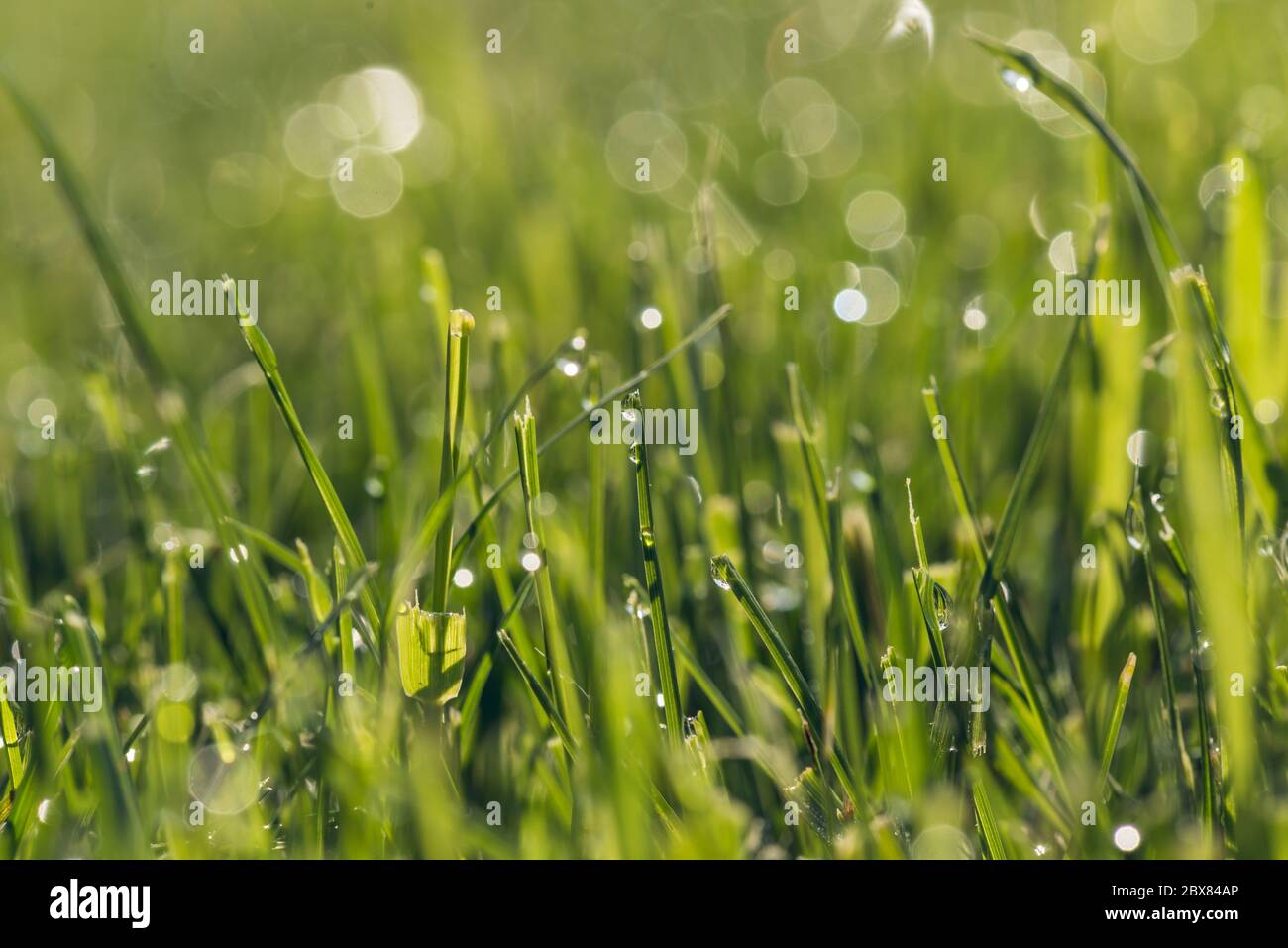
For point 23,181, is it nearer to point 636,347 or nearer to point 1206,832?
point 636,347

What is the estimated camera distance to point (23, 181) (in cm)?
238

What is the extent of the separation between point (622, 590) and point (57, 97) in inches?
95.6

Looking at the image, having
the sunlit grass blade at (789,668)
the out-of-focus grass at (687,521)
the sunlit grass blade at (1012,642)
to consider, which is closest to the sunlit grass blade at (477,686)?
the out-of-focus grass at (687,521)

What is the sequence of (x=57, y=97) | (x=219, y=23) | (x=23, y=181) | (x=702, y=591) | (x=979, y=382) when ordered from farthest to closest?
(x=219, y=23), (x=57, y=97), (x=23, y=181), (x=979, y=382), (x=702, y=591)

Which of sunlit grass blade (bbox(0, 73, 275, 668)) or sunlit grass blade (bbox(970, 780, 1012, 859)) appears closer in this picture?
sunlit grass blade (bbox(970, 780, 1012, 859))

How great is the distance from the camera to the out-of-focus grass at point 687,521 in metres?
0.79

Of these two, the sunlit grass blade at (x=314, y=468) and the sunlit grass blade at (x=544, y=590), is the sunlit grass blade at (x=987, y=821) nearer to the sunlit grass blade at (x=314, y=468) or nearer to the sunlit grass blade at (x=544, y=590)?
the sunlit grass blade at (x=544, y=590)

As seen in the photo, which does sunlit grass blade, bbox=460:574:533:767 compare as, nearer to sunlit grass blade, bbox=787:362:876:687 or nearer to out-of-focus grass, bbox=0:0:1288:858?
out-of-focus grass, bbox=0:0:1288:858

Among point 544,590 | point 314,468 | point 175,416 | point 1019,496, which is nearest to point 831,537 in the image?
point 1019,496

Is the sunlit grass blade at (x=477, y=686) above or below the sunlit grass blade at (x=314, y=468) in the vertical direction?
below

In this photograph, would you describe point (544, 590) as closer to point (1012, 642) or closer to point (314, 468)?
point (314, 468)

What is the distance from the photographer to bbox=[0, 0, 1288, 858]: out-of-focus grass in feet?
2.60

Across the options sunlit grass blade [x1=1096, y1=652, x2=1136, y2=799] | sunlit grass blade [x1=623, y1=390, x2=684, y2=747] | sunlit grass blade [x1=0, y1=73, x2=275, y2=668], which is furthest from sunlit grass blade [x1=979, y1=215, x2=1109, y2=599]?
sunlit grass blade [x1=0, y1=73, x2=275, y2=668]
